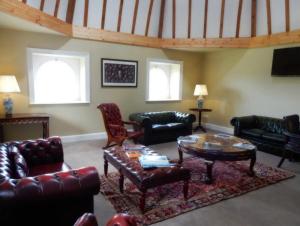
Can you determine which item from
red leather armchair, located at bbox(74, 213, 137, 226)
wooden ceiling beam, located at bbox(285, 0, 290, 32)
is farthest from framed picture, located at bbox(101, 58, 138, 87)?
red leather armchair, located at bbox(74, 213, 137, 226)

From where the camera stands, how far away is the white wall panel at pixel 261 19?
512cm

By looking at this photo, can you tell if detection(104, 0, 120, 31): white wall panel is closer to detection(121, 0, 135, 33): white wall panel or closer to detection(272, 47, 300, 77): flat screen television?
detection(121, 0, 135, 33): white wall panel

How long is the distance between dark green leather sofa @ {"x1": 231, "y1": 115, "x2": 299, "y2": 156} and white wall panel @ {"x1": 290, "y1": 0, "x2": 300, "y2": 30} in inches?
79.6

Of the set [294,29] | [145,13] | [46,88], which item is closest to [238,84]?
[294,29]

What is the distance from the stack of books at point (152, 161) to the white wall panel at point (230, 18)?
4.32 meters

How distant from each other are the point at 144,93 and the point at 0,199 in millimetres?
5041

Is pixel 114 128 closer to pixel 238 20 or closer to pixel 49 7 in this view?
pixel 49 7

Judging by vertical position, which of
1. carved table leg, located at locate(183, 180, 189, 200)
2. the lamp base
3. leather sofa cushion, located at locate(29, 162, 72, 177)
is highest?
the lamp base

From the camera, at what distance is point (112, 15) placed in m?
5.20

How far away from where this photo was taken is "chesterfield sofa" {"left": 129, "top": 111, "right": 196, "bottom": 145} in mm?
5027

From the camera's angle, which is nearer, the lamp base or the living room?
the living room

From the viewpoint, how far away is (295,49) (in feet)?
15.9

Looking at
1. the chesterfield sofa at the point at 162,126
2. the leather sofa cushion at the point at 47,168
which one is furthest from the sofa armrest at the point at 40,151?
the chesterfield sofa at the point at 162,126

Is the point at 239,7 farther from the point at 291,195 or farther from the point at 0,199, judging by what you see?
the point at 0,199
